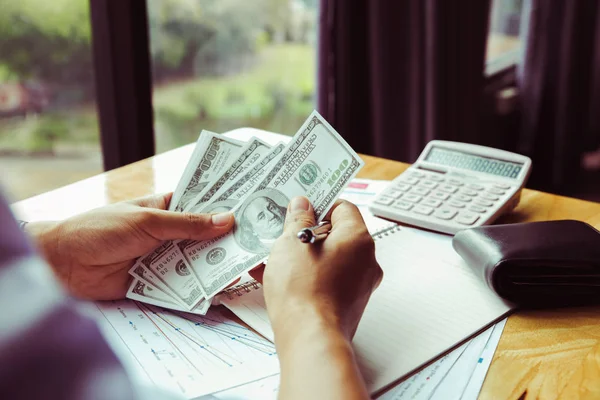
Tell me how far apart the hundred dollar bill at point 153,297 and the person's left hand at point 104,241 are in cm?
1

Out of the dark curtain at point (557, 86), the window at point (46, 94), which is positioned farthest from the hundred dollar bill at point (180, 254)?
the dark curtain at point (557, 86)

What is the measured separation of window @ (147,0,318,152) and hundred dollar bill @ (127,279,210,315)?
112 cm

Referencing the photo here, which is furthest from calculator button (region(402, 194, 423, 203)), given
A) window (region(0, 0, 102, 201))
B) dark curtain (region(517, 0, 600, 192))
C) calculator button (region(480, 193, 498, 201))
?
dark curtain (region(517, 0, 600, 192))

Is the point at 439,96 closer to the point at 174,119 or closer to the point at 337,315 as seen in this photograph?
the point at 174,119

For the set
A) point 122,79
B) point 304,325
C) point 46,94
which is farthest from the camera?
point 46,94

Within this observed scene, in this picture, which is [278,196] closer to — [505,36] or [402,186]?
[402,186]

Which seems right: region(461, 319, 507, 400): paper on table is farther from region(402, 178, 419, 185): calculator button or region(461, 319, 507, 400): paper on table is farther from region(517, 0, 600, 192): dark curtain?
region(517, 0, 600, 192): dark curtain

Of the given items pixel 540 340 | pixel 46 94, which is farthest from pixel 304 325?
pixel 46 94

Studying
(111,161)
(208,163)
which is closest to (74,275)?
(208,163)

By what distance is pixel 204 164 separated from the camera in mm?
948

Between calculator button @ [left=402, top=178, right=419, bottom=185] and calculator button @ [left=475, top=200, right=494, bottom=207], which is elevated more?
calculator button @ [left=402, top=178, right=419, bottom=185]

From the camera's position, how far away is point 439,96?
2.33 m

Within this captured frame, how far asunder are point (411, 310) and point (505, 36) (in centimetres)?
280

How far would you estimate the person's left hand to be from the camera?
32.0 inches
